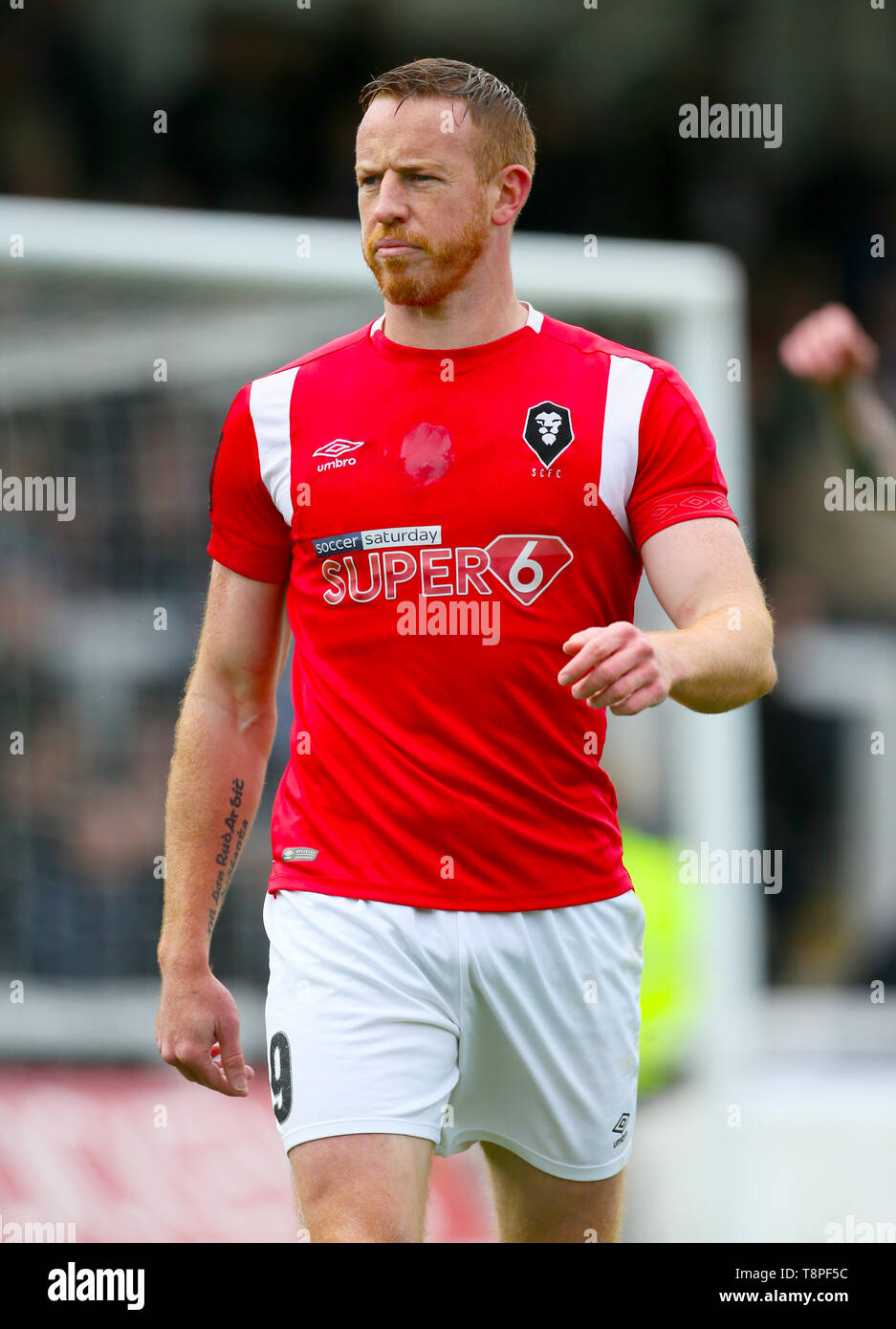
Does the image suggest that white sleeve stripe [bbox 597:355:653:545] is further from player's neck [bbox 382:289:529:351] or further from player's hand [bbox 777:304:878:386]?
player's hand [bbox 777:304:878:386]

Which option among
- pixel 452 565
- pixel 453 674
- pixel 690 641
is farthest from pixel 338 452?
pixel 690 641

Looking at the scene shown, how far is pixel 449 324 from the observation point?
118 inches

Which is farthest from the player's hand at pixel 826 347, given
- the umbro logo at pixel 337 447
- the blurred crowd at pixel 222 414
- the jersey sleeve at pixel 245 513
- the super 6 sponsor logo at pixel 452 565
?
the jersey sleeve at pixel 245 513

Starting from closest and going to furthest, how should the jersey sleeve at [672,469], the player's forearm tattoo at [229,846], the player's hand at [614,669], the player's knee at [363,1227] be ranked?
1. the player's hand at [614,669]
2. the player's knee at [363,1227]
3. the jersey sleeve at [672,469]
4. the player's forearm tattoo at [229,846]

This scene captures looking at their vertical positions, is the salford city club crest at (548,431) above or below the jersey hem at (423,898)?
above

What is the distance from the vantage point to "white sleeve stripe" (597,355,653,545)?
9.52 feet

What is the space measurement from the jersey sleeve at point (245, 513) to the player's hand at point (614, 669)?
0.90 metres

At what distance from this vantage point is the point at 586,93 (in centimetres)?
1070

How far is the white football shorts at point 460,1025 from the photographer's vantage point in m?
2.75

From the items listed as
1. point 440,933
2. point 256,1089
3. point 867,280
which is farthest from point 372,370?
point 867,280

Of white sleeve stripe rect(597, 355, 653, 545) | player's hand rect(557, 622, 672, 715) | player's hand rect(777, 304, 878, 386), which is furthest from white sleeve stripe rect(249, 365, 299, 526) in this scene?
player's hand rect(777, 304, 878, 386)

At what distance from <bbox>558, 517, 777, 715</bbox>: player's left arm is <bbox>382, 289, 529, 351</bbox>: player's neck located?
20.1 inches

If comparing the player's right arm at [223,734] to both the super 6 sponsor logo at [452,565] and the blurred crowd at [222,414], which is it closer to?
the super 6 sponsor logo at [452,565]

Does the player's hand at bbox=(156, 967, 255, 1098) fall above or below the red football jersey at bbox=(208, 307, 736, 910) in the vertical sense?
below
